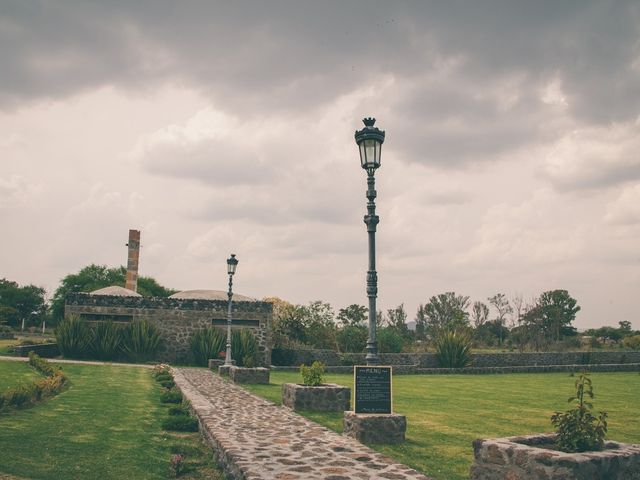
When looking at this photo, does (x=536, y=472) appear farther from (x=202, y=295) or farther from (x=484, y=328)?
(x=484, y=328)

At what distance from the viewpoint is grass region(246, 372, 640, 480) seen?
8.05 metres

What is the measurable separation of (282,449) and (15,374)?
41.7ft

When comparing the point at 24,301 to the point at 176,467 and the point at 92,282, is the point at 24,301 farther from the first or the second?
the point at 176,467

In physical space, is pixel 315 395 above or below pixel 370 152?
below

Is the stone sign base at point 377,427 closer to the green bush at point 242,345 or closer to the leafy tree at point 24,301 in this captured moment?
the green bush at point 242,345

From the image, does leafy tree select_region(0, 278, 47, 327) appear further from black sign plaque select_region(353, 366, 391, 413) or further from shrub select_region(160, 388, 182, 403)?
black sign plaque select_region(353, 366, 391, 413)

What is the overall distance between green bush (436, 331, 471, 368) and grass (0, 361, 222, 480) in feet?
65.2


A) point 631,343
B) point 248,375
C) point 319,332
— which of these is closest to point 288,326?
point 319,332

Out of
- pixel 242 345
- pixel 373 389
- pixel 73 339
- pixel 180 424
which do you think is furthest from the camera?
pixel 242 345

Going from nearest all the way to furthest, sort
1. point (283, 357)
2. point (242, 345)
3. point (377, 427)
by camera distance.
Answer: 1. point (377, 427)
2. point (242, 345)
3. point (283, 357)

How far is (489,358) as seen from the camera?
1316 inches

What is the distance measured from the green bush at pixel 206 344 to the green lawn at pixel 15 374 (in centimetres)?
883

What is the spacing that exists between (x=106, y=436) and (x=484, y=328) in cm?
5728

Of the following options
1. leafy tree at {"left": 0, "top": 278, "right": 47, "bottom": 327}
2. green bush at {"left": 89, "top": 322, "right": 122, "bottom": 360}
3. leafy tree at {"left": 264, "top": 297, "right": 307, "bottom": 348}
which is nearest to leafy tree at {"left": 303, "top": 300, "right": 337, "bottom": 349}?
leafy tree at {"left": 264, "top": 297, "right": 307, "bottom": 348}
